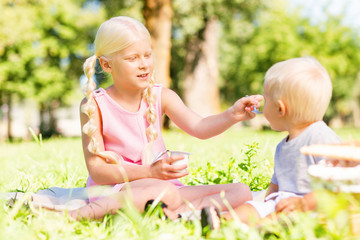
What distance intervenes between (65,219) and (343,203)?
1.41 meters

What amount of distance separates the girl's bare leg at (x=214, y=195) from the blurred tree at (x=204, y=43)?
44.4 feet

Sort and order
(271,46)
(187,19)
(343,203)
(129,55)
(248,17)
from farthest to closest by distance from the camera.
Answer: (271,46)
(248,17)
(187,19)
(129,55)
(343,203)

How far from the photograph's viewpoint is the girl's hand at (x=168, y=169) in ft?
7.72

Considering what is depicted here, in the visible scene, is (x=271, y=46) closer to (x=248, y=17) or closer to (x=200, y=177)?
(x=248, y=17)

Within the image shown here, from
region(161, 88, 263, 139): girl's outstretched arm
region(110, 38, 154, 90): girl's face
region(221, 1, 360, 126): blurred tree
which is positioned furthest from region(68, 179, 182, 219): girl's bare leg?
region(221, 1, 360, 126): blurred tree

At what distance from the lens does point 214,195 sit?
2.65m

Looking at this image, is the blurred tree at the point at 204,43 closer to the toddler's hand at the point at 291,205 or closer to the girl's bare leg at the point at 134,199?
the girl's bare leg at the point at 134,199

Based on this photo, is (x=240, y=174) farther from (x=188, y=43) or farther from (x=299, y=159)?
(x=188, y=43)

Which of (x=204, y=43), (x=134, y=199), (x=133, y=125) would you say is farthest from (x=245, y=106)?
(x=204, y=43)

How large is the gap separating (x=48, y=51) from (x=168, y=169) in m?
21.9

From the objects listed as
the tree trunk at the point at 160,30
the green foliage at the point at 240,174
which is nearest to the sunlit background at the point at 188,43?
the tree trunk at the point at 160,30

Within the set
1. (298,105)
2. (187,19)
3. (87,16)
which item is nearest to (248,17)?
(187,19)

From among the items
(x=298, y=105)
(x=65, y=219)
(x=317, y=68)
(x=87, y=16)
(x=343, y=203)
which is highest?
(x=87, y=16)

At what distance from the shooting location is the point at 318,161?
2221mm
